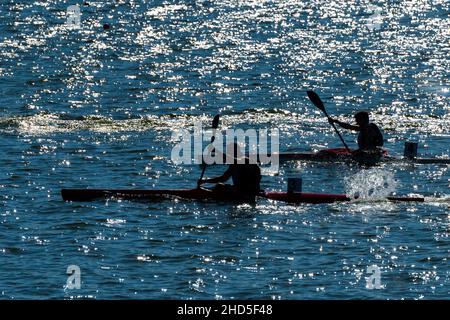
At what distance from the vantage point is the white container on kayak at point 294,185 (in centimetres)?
3000

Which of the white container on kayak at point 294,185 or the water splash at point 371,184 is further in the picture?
the water splash at point 371,184

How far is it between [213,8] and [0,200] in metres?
44.6

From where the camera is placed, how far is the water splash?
102ft

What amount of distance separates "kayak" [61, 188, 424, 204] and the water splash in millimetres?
764

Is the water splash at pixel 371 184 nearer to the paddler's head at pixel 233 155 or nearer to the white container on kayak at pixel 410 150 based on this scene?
the white container on kayak at pixel 410 150

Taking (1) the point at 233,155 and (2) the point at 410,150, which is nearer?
(1) the point at 233,155

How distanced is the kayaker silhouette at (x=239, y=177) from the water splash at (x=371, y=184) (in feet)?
7.47

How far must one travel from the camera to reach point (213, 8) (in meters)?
74.7

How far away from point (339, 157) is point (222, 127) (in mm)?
6357

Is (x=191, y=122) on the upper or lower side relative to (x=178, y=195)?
upper

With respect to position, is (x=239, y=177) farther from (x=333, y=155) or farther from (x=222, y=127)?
(x=222, y=127)

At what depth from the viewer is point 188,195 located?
30.5m

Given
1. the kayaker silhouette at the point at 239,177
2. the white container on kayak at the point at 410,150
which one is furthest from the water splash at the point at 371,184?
the kayaker silhouette at the point at 239,177

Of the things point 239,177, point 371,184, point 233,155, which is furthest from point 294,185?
point 371,184
